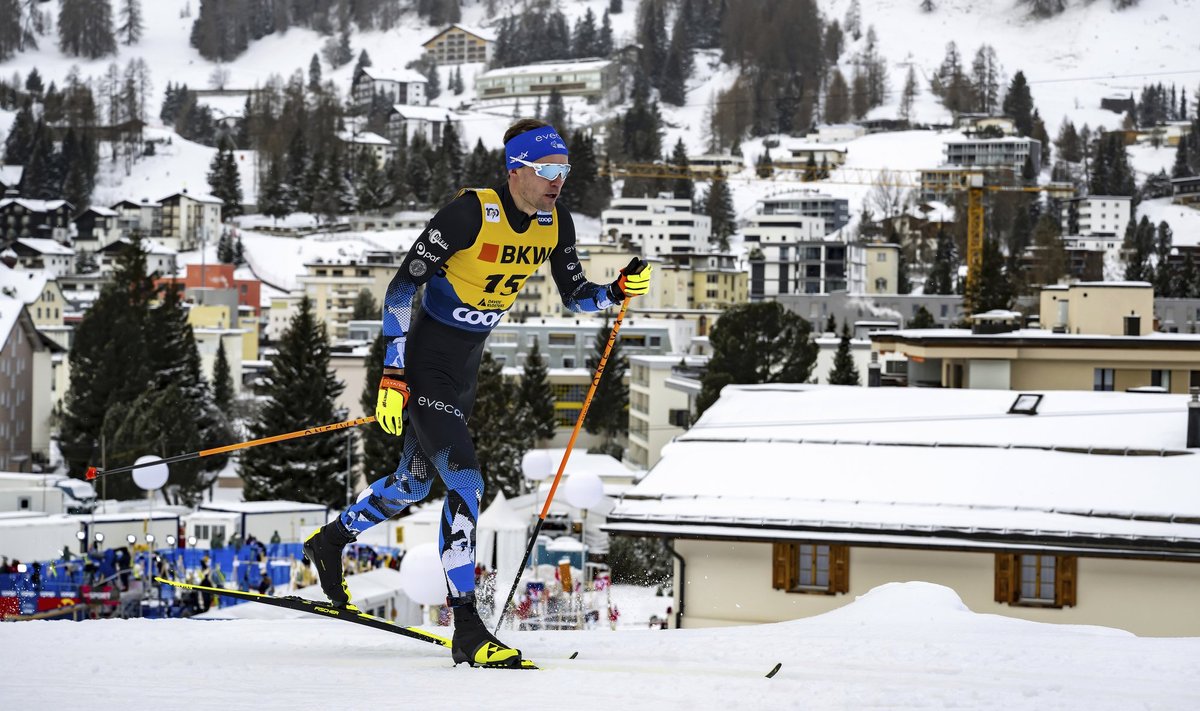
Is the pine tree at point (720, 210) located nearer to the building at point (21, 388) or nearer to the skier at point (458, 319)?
Answer: the building at point (21, 388)

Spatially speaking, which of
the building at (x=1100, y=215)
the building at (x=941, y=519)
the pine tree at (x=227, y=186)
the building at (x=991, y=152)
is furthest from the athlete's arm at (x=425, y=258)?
the building at (x=991, y=152)

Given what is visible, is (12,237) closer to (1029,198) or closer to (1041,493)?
(1029,198)

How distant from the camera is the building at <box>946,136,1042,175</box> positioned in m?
180

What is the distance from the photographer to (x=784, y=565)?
1502 centimetres

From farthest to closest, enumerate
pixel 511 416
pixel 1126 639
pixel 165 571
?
pixel 511 416
pixel 165 571
pixel 1126 639

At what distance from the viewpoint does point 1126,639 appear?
21.1 feet

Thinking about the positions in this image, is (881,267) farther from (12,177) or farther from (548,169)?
(548,169)

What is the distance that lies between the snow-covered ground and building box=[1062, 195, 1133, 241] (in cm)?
15549

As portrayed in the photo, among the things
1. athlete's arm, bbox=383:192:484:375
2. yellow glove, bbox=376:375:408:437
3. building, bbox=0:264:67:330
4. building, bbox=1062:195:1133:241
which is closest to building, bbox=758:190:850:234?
building, bbox=1062:195:1133:241

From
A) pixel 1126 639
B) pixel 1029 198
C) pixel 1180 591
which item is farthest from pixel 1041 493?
pixel 1029 198

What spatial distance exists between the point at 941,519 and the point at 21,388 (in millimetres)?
50257

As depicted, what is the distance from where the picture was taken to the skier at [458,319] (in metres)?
6.26

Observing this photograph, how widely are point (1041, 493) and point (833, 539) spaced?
Answer: 213cm

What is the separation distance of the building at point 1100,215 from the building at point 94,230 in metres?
96.1
